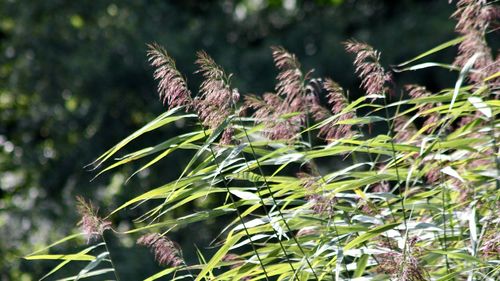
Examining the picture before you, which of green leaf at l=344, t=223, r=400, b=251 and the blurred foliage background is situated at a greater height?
the blurred foliage background

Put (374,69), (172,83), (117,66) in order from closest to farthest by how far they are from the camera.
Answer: (172,83), (374,69), (117,66)

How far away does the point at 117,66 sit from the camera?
28.1 ft

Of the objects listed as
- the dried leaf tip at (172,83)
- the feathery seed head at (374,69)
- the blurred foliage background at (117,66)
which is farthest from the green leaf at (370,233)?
the blurred foliage background at (117,66)

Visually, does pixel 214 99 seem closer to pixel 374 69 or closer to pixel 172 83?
pixel 172 83

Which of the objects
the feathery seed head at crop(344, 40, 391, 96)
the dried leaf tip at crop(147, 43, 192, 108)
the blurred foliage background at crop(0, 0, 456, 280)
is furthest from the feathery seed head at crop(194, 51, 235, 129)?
the blurred foliage background at crop(0, 0, 456, 280)

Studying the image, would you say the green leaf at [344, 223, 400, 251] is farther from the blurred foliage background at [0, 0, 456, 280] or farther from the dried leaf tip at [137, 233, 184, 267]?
the blurred foliage background at [0, 0, 456, 280]

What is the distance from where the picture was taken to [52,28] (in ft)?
29.0

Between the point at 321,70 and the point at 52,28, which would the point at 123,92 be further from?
the point at 321,70

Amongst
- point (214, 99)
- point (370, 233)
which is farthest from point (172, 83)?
point (370, 233)

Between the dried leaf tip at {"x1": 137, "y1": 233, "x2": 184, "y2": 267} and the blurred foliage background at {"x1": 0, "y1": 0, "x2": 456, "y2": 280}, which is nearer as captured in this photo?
the dried leaf tip at {"x1": 137, "y1": 233, "x2": 184, "y2": 267}

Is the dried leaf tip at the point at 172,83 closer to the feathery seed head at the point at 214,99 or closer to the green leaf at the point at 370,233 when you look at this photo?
the feathery seed head at the point at 214,99

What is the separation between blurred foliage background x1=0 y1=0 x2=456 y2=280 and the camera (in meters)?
8.36

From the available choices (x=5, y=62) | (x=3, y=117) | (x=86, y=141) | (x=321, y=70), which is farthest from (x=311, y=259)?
(x=3, y=117)

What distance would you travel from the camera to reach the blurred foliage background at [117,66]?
27.4ft
